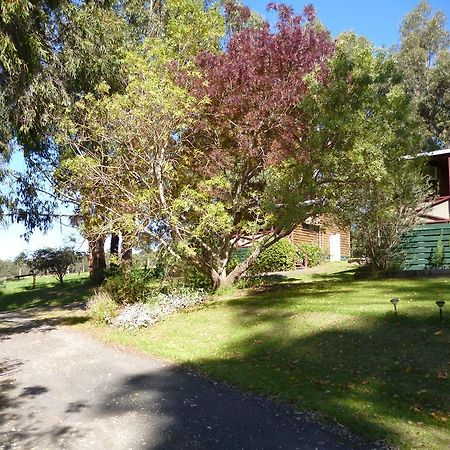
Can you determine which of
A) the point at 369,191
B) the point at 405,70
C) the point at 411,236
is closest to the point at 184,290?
the point at 369,191

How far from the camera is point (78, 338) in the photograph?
33.4ft

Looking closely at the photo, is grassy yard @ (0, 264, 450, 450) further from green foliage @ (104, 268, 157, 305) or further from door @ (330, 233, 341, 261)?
door @ (330, 233, 341, 261)

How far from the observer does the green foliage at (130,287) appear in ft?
45.0

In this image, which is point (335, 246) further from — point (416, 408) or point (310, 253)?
point (416, 408)

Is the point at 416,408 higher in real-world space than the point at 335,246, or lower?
lower

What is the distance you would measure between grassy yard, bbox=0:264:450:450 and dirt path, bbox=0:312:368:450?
0.45 m

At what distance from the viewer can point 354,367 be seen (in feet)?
21.0

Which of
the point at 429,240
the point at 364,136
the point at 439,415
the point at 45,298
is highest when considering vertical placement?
the point at 364,136

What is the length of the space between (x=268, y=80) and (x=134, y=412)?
29.6 ft

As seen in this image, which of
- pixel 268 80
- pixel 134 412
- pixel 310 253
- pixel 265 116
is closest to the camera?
pixel 134 412

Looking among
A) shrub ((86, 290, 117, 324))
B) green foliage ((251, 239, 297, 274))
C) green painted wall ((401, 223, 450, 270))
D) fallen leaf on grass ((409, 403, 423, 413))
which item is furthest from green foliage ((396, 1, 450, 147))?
fallen leaf on grass ((409, 403, 423, 413))

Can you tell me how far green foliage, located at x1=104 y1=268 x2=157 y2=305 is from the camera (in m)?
13.7

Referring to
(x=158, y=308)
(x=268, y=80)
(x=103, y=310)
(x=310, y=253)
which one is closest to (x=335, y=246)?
(x=310, y=253)

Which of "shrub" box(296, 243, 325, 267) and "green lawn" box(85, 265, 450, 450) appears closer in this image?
"green lawn" box(85, 265, 450, 450)
